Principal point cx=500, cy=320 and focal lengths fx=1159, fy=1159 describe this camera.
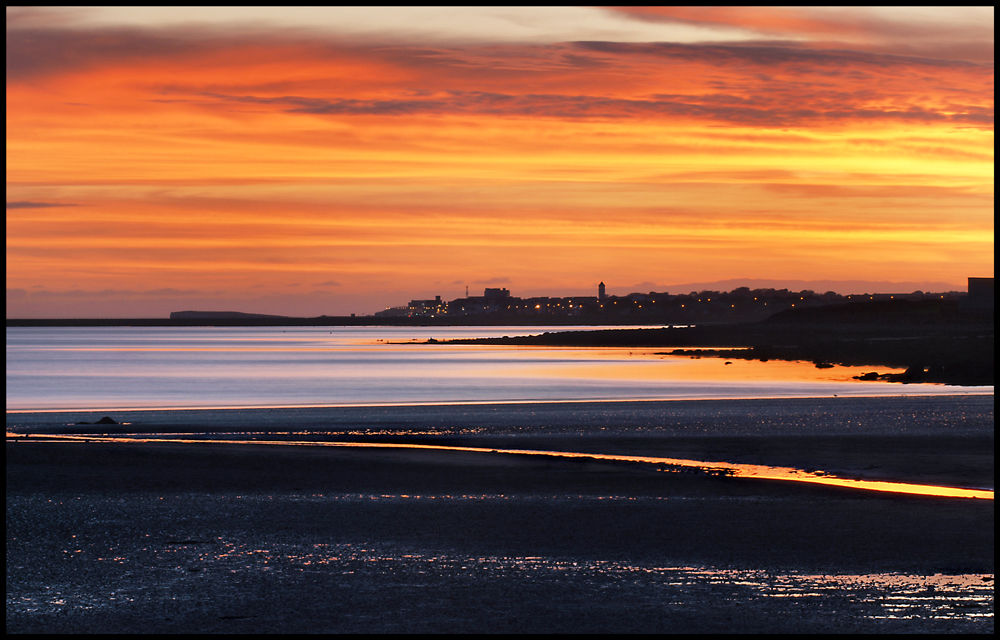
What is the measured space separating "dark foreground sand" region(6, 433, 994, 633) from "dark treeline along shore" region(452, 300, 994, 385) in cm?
2758

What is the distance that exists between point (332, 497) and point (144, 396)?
2954 cm

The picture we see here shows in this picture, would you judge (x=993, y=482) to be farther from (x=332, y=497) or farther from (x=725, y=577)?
(x=332, y=497)

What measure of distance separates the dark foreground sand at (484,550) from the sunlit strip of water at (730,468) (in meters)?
0.58

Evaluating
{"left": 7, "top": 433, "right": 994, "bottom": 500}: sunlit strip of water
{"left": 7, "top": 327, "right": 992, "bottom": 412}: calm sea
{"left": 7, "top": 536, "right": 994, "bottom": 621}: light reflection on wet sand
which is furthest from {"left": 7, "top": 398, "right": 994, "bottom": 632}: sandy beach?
{"left": 7, "top": 327, "right": 992, "bottom": 412}: calm sea

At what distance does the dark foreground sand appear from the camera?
26.7 ft

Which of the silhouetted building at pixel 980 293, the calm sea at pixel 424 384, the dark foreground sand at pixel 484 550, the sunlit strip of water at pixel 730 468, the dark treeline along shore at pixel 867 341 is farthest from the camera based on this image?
the silhouetted building at pixel 980 293

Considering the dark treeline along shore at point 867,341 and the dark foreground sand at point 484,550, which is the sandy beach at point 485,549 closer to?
the dark foreground sand at point 484,550

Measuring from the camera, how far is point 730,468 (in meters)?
16.4

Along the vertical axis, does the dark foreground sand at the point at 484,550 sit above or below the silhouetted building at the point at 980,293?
below

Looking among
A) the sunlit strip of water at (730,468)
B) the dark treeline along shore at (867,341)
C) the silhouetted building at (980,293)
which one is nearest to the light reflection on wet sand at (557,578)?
the sunlit strip of water at (730,468)

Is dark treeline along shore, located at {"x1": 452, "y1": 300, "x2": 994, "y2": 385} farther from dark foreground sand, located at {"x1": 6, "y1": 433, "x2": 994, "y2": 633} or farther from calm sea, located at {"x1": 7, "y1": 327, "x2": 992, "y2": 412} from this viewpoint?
dark foreground sand, located at {"x1": 6, "y1": 433, "x2": 994, "y2": 633}

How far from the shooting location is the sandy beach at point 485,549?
26.7 feet

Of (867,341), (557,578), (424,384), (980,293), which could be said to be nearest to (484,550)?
(557,578)

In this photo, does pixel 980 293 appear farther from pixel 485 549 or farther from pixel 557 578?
pixel 557 578
